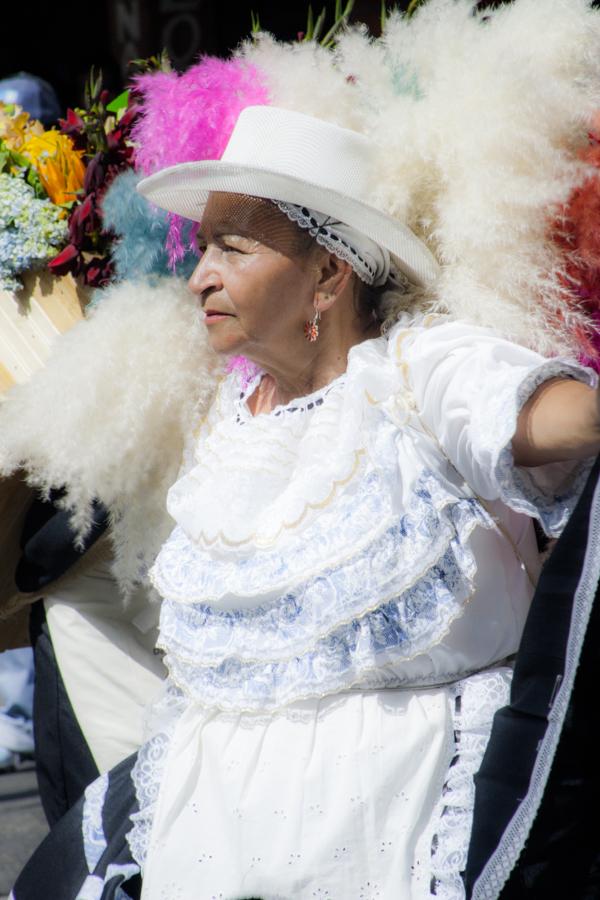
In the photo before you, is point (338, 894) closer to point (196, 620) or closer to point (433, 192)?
point (196, 620)

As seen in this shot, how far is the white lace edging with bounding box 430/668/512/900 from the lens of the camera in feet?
5.48

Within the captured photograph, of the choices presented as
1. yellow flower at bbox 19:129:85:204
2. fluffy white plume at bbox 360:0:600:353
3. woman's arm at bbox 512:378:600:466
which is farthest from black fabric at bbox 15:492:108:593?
woman's arm at bbox 512:378:600:466

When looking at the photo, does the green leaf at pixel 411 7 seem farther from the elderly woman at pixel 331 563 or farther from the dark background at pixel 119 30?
the dark background at pixel 119 30

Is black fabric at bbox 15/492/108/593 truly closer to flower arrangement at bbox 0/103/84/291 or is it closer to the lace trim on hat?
flower arrangement at bbox 0/103/84/291

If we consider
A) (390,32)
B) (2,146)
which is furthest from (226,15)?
(390,32)

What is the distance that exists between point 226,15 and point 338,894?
16.9 feet

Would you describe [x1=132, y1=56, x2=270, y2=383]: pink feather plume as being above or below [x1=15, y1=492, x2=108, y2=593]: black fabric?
above

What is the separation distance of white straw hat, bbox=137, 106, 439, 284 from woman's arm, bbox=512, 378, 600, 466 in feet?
1.56

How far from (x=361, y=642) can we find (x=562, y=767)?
39cm

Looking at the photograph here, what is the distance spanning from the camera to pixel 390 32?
2.01 metres

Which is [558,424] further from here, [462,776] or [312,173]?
[312,173]

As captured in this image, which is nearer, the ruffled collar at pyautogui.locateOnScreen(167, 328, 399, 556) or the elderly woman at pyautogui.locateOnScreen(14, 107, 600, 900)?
the elderly woman at pyautogui.locateOnScreen(14, 107, 600, 900)

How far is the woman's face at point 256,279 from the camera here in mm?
2008

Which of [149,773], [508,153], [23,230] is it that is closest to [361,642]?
[149,773]
